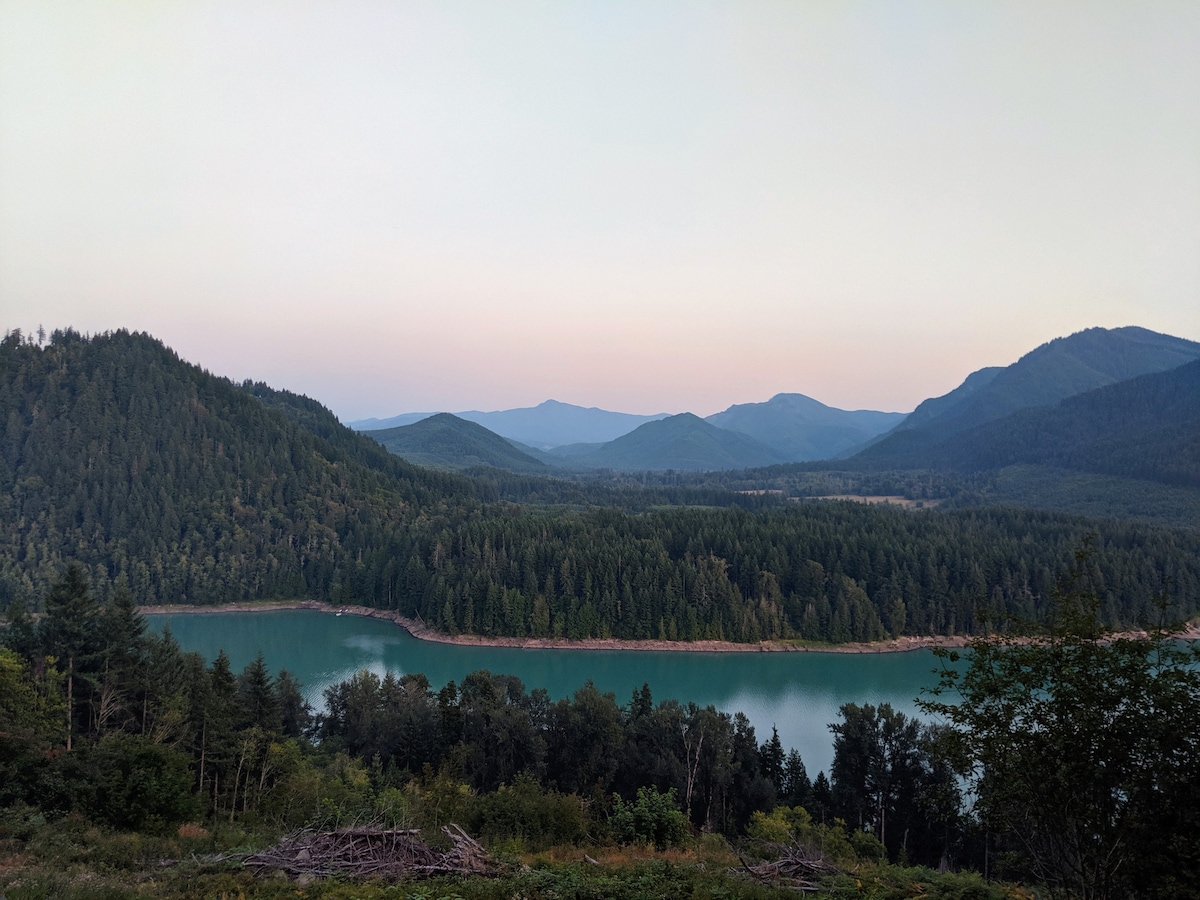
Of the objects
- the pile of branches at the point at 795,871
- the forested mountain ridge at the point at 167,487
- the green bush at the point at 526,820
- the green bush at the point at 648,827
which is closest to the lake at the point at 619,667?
the forested mountain ridge at the point at 167,487

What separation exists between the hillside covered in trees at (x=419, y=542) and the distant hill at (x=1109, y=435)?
53.5 m

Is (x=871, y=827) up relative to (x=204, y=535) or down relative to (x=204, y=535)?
down

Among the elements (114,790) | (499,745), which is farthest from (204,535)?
(114,790)

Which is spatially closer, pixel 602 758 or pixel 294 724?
pixel 602 758

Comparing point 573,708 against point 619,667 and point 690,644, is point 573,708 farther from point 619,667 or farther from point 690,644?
point 690,644

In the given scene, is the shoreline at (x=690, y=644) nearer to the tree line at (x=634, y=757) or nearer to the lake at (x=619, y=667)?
the lake at (x=619, y=667)

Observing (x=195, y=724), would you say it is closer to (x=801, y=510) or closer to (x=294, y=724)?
(x=294, y=724)

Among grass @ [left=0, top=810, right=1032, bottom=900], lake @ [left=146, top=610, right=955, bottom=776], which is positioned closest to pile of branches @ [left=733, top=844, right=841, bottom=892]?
grass @ [left=0, top=810, right=1032, bottom=900]

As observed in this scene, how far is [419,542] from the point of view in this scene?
64.2 metres

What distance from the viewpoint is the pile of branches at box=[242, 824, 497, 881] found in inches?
324

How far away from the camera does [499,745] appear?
23578 mm

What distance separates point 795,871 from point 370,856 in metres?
6.13

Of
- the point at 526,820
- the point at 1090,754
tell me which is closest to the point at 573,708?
the point at 526,820

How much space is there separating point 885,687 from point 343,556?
55.0 metres
